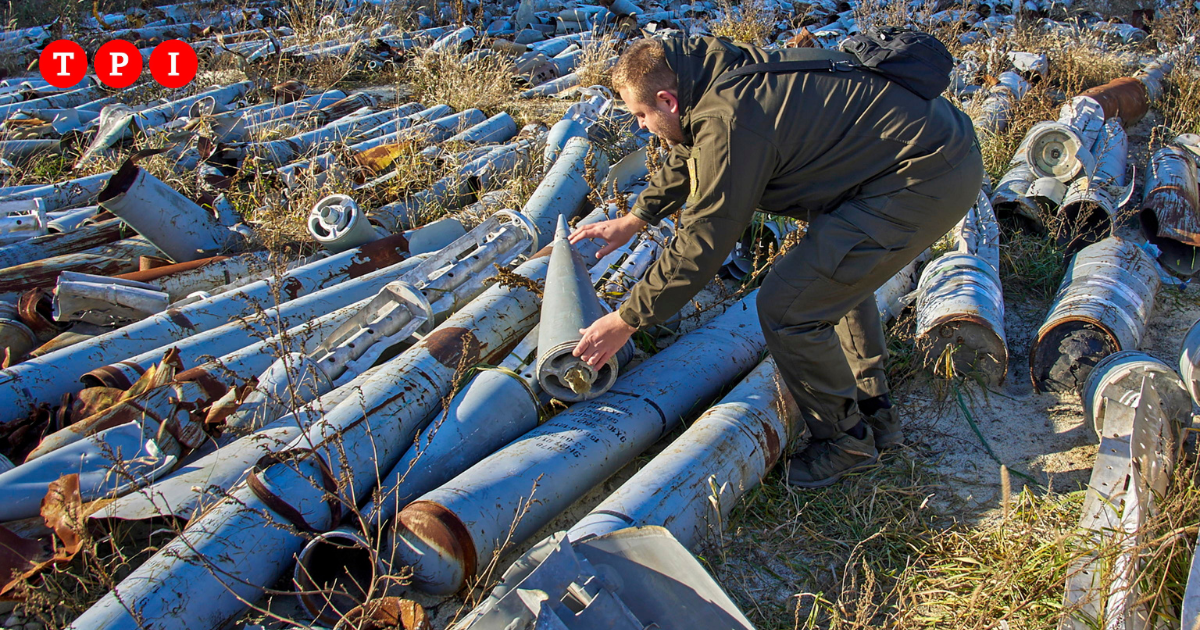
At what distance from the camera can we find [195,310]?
3.67m

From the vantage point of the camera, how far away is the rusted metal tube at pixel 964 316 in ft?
10.7

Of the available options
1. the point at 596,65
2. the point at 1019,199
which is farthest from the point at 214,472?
the point at 596,65

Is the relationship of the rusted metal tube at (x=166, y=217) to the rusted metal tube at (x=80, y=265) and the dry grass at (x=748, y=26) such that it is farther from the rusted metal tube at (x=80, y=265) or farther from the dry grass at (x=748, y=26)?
the dry grass at (x=748, y=26)

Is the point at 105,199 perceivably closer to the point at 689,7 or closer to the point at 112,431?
the point at 112,431

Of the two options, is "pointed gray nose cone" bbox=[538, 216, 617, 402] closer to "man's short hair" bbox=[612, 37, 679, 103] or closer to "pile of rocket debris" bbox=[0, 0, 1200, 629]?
"pile of rocket debris" bbox=[0, 0, 1200, 629]

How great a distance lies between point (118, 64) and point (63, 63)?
2.59 feet

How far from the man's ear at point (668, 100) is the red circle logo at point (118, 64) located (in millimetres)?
7243

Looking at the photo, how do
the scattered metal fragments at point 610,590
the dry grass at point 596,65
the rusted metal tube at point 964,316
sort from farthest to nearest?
the dry grass at point 596,65
the rusted metal tube at point 964,316
the scattered metal fragments at point 610,590

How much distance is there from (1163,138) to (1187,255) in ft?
7.95

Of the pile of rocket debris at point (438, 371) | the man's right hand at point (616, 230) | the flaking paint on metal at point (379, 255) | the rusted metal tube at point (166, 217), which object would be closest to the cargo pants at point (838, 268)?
the pile of rocket debris at point (438, 371)

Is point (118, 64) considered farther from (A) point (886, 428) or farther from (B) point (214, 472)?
(A) point (886, 428)

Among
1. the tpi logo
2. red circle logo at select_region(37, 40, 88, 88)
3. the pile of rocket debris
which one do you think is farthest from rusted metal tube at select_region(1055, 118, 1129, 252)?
red circle logo at select_region(37, 40, 88, 88)

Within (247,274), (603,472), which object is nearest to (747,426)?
(603,472)

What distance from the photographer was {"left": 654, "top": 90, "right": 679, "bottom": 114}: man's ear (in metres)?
2.47
